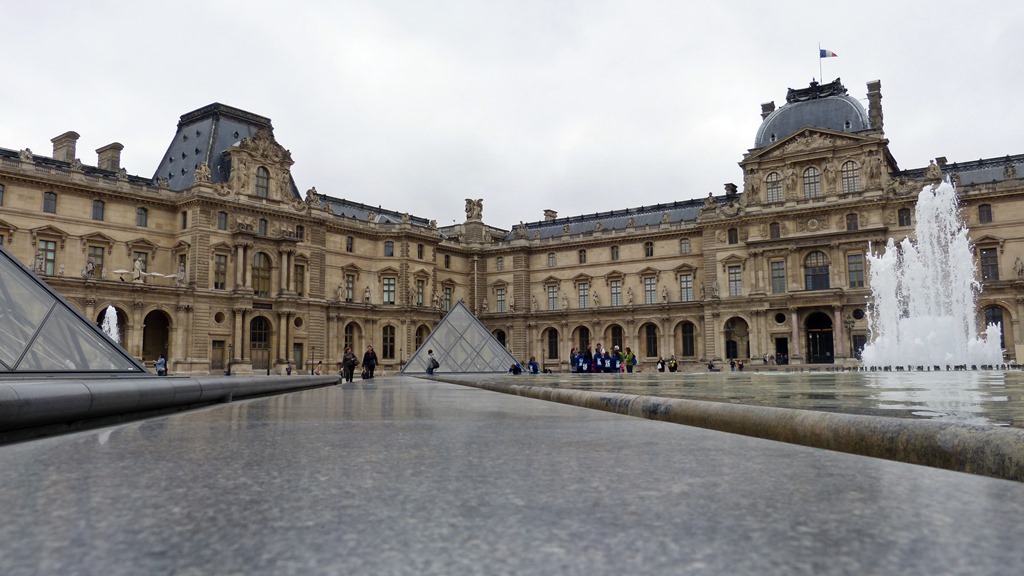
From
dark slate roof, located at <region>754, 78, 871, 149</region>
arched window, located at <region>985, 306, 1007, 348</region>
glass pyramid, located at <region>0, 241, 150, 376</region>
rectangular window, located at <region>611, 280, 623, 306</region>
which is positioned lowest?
glass pyramid, located at <region>0, 241, 150, 376</region>

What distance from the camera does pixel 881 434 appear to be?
301 centimetres

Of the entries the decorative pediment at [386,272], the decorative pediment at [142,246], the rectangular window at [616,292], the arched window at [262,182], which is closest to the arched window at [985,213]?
the rectangular window at [616,292]

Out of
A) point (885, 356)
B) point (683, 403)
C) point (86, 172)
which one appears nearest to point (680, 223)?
point (885, 356)

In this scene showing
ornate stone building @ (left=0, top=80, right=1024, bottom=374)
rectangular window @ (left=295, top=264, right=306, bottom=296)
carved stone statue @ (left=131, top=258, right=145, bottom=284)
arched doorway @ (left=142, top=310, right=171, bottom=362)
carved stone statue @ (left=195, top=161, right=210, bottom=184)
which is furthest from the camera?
rectangular window @ (left=295, top=264, right=306, bottom=296)

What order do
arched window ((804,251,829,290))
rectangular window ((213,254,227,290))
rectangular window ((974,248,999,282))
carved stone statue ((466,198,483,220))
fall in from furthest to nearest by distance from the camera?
carved stone statue ((466,198,483,220)) < arched window ((804,251,829,290)) < rectangular window ((213,254,227,290)) < rectangular window ((974,248,999,282))

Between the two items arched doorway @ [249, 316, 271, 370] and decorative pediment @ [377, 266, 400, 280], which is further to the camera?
decorative pediment @ [377, 266, 400, 280]

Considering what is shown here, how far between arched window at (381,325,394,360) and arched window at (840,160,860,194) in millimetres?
31661

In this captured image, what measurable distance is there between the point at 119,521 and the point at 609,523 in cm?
112

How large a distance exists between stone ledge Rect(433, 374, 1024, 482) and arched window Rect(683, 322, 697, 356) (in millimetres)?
46914

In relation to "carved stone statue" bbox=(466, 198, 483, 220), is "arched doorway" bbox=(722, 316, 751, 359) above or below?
below

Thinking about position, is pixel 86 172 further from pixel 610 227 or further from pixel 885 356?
pixel 885 356

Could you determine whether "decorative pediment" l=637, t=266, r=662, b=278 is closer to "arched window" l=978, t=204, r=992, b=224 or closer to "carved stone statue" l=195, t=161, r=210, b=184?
"arched window" l=978, t=204, r=992, b=224

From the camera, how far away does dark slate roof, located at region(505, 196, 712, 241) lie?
5466 cm

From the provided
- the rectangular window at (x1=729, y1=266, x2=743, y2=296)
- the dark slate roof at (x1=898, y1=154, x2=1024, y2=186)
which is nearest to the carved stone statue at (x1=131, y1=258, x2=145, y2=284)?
the rectangular window at (x1=729, y1=266, x2=743, y2=296)
